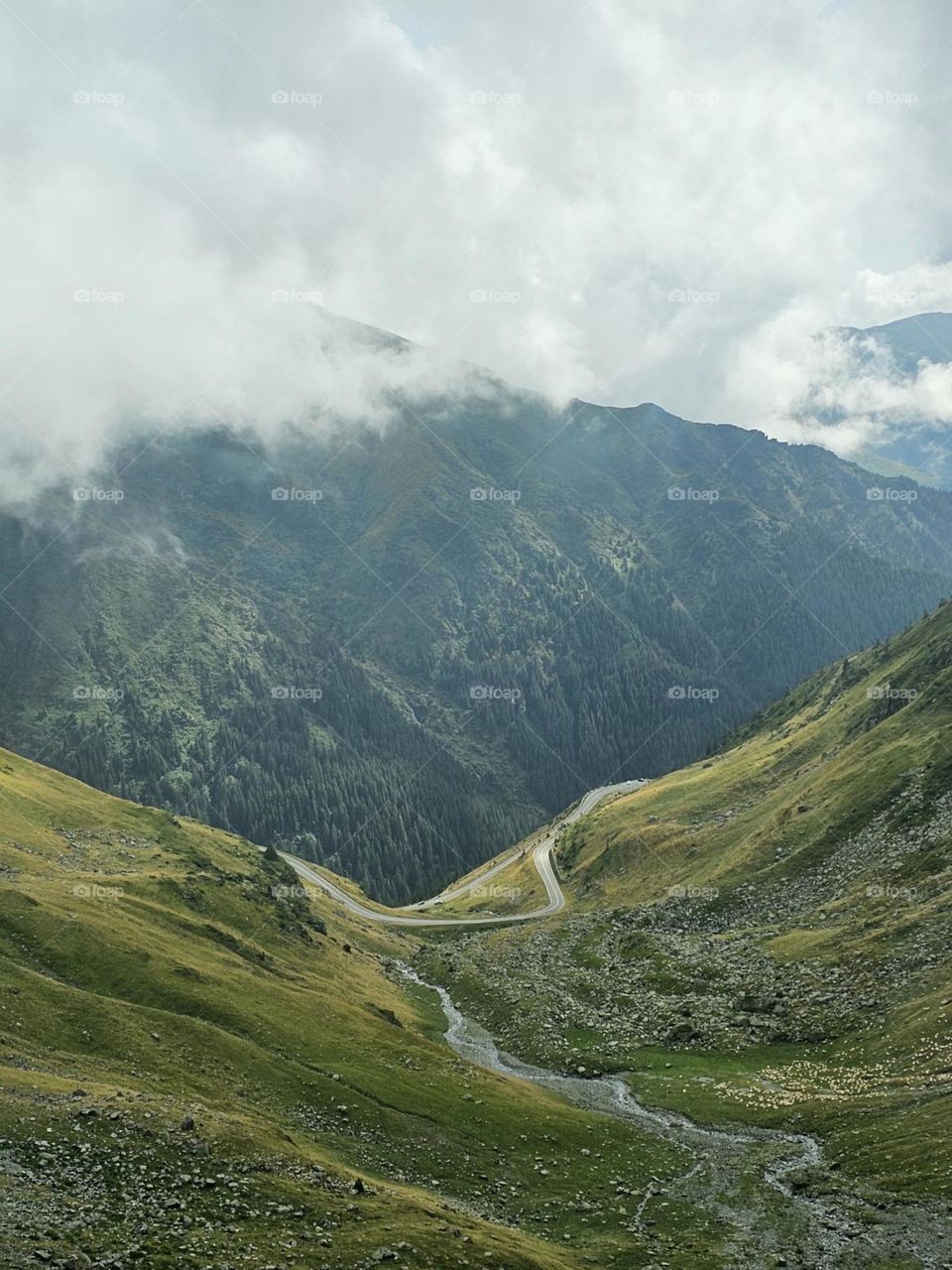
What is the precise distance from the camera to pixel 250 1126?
54688mm

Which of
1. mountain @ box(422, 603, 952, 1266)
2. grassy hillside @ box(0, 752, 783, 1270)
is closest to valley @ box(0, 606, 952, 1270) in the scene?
grassy hillside @ box(0, 752, 783, 1270)

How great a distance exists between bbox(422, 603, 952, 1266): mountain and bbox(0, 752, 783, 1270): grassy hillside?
10055mm

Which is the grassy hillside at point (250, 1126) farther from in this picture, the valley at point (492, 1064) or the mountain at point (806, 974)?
the mountain at point (806, 974)

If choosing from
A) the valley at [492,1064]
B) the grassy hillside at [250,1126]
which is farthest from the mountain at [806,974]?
the grassy hillside at [250,1126]

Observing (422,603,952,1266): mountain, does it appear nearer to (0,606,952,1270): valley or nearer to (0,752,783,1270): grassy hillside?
(0,606,952,1270): valley

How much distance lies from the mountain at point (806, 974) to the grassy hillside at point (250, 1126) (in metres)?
10.1

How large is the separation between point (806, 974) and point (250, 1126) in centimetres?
7220

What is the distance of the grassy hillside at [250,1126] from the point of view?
42.6 m

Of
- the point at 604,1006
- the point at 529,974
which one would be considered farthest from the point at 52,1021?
the point at 529,974

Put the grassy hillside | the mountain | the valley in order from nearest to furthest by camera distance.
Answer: the grassy hillside
the valley
the mountain

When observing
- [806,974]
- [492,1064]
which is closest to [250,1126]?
[492,1064]

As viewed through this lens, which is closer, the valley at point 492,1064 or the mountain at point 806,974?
the valley at point 492,1064

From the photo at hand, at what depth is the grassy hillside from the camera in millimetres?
42625

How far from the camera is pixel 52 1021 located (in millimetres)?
65750
